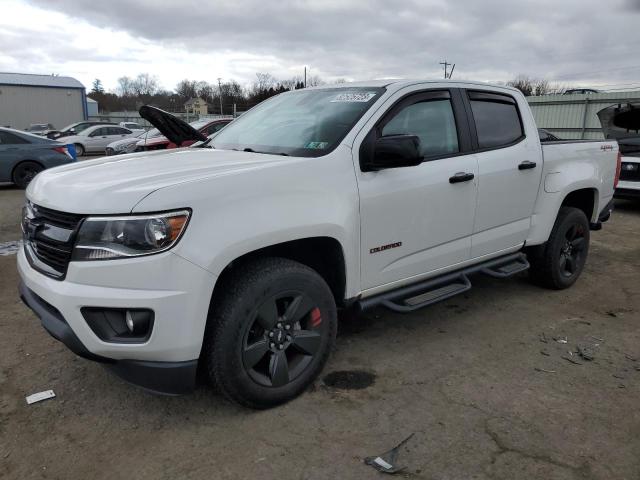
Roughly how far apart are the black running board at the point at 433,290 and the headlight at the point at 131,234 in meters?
1.39

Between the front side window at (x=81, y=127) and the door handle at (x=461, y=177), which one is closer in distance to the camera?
the door handle at (x=461, y=177)

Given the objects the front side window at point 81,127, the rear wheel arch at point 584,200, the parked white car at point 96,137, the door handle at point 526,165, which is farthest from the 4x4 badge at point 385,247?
the front side window at point 81,127

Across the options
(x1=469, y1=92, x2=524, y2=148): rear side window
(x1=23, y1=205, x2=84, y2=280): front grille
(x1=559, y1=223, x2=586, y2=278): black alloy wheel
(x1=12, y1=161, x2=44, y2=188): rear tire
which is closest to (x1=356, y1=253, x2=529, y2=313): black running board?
(x1=559, y1=223, x2=586, y2=278): black alloy wheel

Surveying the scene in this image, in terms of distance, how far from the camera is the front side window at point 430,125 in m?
3.58

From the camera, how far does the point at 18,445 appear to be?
2.68 meters

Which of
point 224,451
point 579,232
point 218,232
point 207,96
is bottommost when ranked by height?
point 224,451

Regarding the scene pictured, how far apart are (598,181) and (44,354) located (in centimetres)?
503

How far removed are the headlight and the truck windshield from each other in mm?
1059

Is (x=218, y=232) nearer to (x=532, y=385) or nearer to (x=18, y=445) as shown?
(x=18, y=445)

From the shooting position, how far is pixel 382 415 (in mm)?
2961

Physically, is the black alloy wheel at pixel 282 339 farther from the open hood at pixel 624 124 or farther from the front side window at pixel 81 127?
the front side window at pixel 81 127

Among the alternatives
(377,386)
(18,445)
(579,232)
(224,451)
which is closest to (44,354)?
(18,445)

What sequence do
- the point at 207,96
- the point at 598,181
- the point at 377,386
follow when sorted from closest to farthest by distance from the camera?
the point at 377,386 < the point at 598,181 < the point at 207,96

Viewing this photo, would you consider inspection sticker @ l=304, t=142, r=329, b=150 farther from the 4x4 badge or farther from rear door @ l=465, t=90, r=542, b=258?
rear door @ l=465, t=90, r=542, b=258
